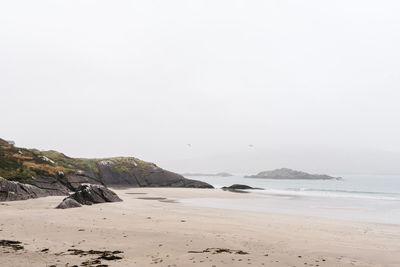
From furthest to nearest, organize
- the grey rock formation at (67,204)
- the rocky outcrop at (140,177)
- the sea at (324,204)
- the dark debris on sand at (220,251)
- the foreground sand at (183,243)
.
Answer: the rocky outcrop at (140,177) < the sea at (324,204) < the grey rock formation at (67,204) < the dark debris on sand at (220,251) < the foreground sand at (183,243)

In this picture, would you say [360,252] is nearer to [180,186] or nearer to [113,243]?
[113,243]

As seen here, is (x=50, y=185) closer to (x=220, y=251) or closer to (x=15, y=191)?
(x=15, y=191)

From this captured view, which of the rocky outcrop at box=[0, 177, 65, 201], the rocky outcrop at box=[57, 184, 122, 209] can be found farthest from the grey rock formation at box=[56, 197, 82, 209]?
the rocky outcrop at box=[0, 177, 65, 201]

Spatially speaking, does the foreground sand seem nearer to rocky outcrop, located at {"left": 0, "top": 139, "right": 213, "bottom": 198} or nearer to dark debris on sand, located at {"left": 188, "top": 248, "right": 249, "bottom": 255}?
dark debris on sand, located at {"left": 188, "top": 248, "right": 249, "bottom": 255}

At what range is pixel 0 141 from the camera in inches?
1778

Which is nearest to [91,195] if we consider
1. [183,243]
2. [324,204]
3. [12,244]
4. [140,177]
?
[12,244]

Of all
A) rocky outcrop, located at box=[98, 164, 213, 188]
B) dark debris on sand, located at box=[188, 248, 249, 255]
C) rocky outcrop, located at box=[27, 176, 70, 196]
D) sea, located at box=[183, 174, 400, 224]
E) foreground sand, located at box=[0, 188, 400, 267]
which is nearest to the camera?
foreground sand, located at box=[0, 188, 400, 267]

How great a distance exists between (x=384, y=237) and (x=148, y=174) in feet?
192

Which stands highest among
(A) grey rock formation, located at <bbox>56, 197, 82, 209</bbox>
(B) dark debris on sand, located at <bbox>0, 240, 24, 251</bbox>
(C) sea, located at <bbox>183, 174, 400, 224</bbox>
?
(B) dark debris on sand, located at <bbox>0, 240, 24, 251</bbox>

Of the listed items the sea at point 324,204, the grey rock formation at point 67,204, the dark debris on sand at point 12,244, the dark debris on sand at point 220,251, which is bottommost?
the sea at point 324,204

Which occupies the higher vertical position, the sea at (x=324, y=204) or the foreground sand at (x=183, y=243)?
the foreground sand at (x=183, y=243)

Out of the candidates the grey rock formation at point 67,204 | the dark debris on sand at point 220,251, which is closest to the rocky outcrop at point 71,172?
Result: the grey rock formation at point 67,204

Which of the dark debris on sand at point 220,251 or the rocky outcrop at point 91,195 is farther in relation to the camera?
the rocky outcrop at point 91,195

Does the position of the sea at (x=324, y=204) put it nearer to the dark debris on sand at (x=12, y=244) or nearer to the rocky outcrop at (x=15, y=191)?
the rocky outcrop at (x=15, y=191)
